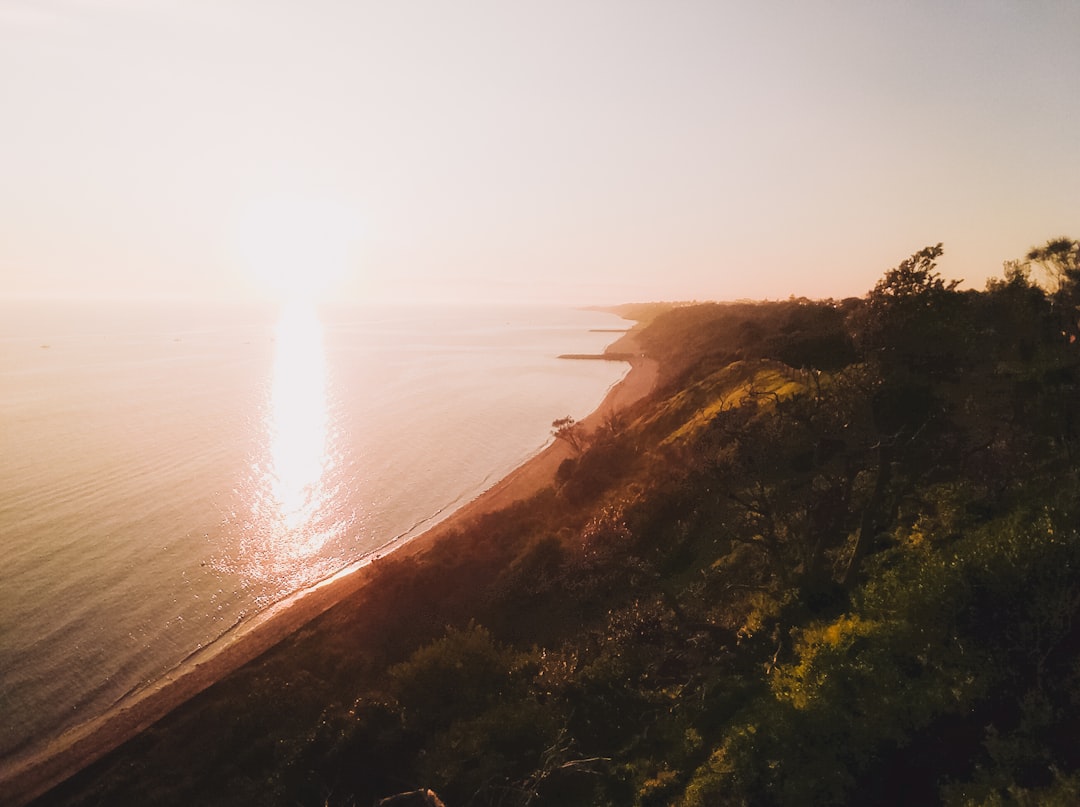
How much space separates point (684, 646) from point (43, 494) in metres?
69.0

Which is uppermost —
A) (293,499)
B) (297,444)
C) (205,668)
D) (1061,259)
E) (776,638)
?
(1061,259)

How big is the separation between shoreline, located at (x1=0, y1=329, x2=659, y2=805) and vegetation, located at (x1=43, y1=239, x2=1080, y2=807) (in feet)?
4.80

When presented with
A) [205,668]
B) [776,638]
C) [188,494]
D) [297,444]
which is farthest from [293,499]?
[776,638]

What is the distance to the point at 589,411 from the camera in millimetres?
101188

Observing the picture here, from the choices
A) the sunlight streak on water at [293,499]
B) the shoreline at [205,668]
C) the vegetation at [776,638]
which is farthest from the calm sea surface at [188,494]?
the vegetation at [776,638]

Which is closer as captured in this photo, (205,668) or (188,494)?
(205,668)

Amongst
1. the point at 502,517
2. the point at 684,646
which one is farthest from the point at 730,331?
the point at 684,646

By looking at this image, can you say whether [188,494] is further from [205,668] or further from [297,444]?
[205,668]

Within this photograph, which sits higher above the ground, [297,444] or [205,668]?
[297,444]

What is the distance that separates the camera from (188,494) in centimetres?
5997

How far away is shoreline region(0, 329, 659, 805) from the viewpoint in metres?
26.6

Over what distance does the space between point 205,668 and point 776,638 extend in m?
35.0

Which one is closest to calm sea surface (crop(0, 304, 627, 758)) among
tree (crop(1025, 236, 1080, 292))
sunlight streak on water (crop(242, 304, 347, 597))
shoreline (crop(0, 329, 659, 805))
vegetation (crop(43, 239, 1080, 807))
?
sunlight streak on water (crop(242, 304, 347, 597))

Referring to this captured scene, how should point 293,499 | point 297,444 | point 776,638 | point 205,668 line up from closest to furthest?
point 776,638 < point 205,668 < point 293,499 < point 297,444
